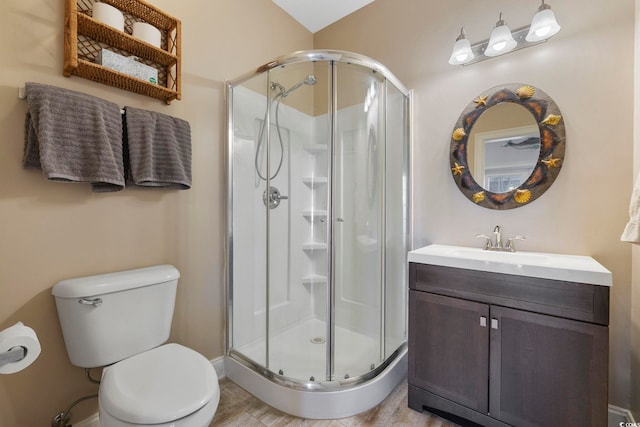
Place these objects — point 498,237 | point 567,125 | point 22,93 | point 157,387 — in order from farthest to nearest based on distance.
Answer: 1. point 498,237
2. point 567,125
3. point 22,93
4. point 157,387

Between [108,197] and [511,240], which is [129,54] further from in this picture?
[511,240]

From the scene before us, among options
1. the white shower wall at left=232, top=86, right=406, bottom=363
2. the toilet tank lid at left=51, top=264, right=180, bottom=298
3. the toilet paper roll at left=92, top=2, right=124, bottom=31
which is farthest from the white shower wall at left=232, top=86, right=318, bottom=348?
the toilet paper roll at left=92, top=2, right=124, bottom=31

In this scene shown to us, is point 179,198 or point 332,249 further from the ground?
point 179,198

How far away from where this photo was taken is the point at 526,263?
4.31ft

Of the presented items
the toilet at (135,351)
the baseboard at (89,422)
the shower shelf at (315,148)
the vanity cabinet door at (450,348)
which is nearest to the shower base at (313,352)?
the vanity cabinet door at (450,348)

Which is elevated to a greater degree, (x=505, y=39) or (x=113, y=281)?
(x=505, y=39)

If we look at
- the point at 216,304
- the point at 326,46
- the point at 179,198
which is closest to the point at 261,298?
the point at 216,304

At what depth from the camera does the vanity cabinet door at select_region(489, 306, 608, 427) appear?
1.16 metres

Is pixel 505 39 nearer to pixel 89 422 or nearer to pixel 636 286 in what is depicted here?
pixel 636 286

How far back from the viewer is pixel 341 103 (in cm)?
169

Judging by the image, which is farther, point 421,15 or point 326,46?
point 326,46

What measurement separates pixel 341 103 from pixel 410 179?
77 cm

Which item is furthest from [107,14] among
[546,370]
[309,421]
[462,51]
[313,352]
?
[546,370]

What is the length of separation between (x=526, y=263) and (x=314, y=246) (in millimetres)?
1150
